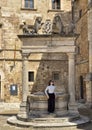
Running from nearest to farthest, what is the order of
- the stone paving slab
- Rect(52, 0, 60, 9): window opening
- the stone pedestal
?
the stone paving slab
the stone pedestal
Rect(52, 0, 60, 9): window opening

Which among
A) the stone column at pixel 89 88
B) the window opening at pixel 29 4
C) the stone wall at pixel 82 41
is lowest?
the stone column at pixel 89 88

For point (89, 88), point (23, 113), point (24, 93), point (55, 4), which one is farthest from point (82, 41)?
point (23, 113)

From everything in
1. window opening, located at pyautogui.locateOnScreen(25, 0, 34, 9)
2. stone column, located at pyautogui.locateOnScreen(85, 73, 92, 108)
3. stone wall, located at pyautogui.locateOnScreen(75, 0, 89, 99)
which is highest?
window opening, located at pyautogui.locateOnScreen(25, 0, 34, 9)

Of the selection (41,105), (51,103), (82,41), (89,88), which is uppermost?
(82,41)

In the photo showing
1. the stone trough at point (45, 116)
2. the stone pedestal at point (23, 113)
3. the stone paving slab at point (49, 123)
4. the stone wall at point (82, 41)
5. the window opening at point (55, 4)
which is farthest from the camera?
the stone wall at point (82, 41)

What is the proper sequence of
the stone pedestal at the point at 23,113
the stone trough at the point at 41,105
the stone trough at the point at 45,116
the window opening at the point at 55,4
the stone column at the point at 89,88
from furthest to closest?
the window opening at the point at 55,4 < the stone column at the point at 89,88 < the stone trough at the point at 41,105 < the stone pedestal at the point at 23,113 < the stone trough at the point at 45,116

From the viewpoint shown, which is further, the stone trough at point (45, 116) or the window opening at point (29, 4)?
the window opening at point (29, 4)

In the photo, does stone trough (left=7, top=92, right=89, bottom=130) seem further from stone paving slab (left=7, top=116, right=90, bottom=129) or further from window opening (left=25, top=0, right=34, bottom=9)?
window opening (left=25, top=0, right=34, bottom=9)

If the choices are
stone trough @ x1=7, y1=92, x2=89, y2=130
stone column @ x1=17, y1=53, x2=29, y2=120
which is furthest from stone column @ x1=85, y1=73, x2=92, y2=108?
stone column @ x1=17, y1=53, x2=29, y2=120

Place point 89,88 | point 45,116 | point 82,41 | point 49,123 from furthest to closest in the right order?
1. point 82,41
2. point 89,88
3. point 45,116
4. point 49,123

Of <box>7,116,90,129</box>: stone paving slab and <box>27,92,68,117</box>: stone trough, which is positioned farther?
<box>27,92,68,117</box>: stone trough

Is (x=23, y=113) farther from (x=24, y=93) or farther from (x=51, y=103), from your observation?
(x=51, y=103)

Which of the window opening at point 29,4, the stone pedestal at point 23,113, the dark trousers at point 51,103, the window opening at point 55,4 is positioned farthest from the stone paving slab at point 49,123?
the window opening at point 55,4

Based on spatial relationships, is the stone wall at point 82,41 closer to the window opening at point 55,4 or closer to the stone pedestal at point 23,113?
the window opening at point 55,4
